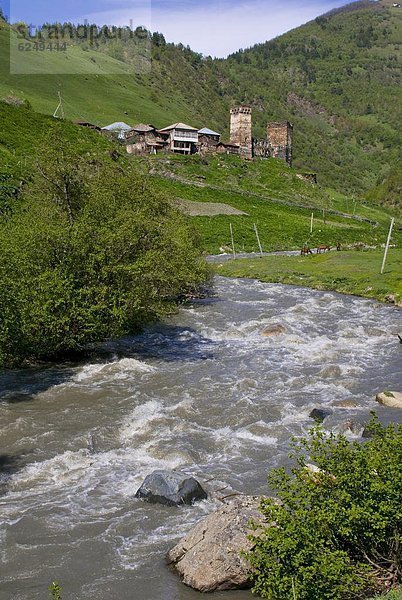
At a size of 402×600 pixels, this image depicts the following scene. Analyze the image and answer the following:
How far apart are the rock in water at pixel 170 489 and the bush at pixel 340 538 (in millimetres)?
4404

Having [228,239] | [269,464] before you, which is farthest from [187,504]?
[228,239]

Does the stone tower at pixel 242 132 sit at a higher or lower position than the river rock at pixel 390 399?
higher

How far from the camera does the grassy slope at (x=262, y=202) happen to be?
94188 mm

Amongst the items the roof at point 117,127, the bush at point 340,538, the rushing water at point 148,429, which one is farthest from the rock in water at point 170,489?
the roof at point 117,127

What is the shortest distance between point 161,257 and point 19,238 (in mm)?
7471

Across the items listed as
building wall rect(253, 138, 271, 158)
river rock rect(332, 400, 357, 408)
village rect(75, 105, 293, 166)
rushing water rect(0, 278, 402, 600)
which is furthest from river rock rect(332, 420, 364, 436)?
building wall rect(253, 138, 271, 158)

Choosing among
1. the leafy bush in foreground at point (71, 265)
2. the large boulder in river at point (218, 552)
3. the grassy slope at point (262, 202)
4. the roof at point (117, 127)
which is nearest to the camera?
the large boulder in river at point (218, 552)

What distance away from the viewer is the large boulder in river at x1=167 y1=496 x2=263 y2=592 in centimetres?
1192

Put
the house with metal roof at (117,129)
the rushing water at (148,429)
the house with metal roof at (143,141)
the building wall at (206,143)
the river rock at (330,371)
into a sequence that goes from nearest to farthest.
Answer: the rushing water at (148,429)
the river rock at (330,371)
the house with metal roof at (143,141)
the house with metal roof at (117,129)
the building wall at (206,143)

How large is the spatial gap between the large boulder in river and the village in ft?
461

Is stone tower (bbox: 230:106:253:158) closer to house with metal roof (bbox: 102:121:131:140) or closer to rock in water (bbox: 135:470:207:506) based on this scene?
house with metal roof (bbox: 102:121:131:140)

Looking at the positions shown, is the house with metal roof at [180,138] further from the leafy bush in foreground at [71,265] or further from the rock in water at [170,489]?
the rock in water at [170,489]

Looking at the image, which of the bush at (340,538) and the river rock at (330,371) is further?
the river rock at (330,371)

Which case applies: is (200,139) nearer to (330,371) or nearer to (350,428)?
(330,371)
